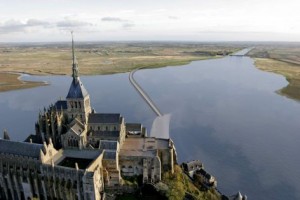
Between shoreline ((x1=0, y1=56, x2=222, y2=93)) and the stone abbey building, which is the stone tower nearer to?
the stone abbey building

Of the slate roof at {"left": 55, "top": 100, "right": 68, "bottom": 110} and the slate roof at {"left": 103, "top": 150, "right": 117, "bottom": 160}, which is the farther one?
the slate roof at {"left": 55, "top": 100, "right": 68, "bottom": 110}

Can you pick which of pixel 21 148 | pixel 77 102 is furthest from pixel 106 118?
pixel 21 148

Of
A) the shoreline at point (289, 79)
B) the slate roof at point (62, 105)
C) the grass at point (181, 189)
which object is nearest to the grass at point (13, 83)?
the slate roof at point (62, 105)

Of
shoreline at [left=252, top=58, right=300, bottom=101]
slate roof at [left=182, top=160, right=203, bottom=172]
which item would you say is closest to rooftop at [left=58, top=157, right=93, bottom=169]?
slate roof at [left=182, top=160, right=203, bottom=172]

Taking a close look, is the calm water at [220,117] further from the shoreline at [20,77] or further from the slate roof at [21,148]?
the slate roof at [21,148]

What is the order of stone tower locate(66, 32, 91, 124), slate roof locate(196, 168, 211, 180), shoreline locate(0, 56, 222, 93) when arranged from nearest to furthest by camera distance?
slate roof locate(196, 168, 211, 180), stone tower locate(66, 32, 91, 124), shoreline locate(0, 56, 222, 93)

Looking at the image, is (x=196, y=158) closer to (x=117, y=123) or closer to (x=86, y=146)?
(x=117, y=123)
